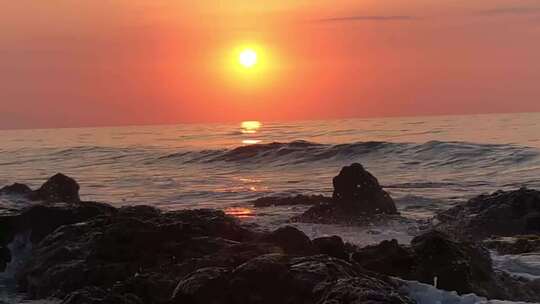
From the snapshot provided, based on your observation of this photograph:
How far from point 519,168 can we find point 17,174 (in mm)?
26060

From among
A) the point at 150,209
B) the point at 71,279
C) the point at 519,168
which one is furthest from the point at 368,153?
the point at 71,279

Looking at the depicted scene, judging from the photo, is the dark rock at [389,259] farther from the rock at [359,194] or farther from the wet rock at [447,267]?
the rock at [359,194]

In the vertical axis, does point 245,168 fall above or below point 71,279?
above

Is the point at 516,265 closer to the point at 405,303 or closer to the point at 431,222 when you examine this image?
the point at 405,303

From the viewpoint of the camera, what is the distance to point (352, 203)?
15.6m

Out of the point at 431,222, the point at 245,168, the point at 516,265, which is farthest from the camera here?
the point at 245,168

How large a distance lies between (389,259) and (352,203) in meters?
7.91

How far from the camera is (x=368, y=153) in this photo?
38.4 m

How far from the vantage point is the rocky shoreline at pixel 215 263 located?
5.93 meters

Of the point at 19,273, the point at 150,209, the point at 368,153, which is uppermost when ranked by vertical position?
the point at 368,153

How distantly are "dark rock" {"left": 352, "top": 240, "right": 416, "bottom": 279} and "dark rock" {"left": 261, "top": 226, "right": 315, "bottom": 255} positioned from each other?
2.14 ft

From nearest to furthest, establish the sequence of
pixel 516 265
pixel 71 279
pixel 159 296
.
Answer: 1. pixel 159 296
2. pixel 71 279
3. pixel 516 265

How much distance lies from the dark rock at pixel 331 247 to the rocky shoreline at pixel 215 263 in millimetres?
14

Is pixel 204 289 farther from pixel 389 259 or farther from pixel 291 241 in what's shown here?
pixel 389 259
